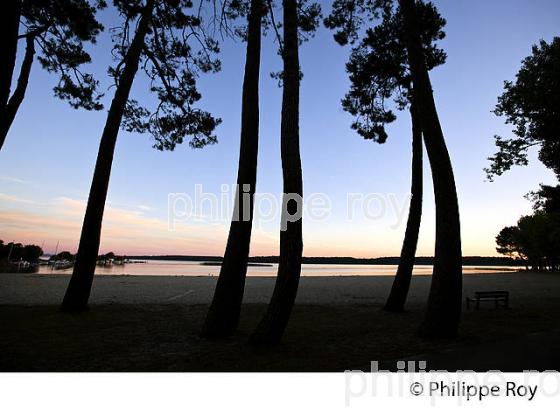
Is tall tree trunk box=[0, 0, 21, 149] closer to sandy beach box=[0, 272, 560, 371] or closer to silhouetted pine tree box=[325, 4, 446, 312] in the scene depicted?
sandy beach box=[0, 272, 560, 371]

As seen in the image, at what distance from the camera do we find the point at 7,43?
504cm

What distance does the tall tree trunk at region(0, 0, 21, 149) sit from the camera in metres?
4.99

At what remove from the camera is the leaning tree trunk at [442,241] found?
24.5ft

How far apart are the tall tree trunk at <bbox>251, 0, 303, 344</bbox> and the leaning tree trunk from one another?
11.3 ft

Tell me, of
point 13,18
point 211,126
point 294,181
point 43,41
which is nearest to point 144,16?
point 43,41

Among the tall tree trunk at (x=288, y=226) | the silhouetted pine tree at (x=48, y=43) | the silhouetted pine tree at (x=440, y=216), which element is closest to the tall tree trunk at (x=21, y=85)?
the silhouetted pine tree at (x=48, y=43)

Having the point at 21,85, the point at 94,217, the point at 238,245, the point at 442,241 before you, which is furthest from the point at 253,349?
the point at 21,85

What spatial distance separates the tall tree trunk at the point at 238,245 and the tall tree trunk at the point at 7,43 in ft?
14.1

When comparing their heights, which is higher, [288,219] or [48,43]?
[48,43]

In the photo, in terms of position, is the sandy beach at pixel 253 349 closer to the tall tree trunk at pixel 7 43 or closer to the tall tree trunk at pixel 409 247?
the tall tree trunk at pixel 409 247

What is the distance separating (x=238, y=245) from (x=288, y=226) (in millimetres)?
1505

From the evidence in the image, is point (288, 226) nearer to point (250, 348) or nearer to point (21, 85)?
point (250, 348)
